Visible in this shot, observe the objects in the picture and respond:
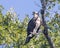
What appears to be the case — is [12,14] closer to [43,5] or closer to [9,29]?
[9,29]

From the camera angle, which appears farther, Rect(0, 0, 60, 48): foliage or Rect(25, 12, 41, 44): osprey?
Rect(0, 0, 60, 48): foliage

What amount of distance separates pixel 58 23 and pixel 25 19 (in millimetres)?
4063

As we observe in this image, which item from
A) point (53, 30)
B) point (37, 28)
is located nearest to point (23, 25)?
point (53, 30)

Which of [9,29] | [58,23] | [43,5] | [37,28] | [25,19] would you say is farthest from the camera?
[25,19]

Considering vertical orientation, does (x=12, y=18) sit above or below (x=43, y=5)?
below

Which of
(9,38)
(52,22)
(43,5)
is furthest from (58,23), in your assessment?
(43,5)

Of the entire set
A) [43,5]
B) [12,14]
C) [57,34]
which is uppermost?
[43,5]

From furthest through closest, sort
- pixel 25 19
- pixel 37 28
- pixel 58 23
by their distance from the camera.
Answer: pixel 25 19
pixel 58 23
pixel 37 28

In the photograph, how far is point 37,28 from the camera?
1178 centimetres

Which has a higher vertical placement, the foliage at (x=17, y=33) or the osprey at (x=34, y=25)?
the osprey at (x=34, y=25)

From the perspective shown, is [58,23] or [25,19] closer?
[58,23]

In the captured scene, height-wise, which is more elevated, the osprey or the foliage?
the osprey

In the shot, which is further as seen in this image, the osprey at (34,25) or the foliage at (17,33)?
the foliage at (17,33)

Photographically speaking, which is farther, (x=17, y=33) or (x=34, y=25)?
(x=17, y=33)
